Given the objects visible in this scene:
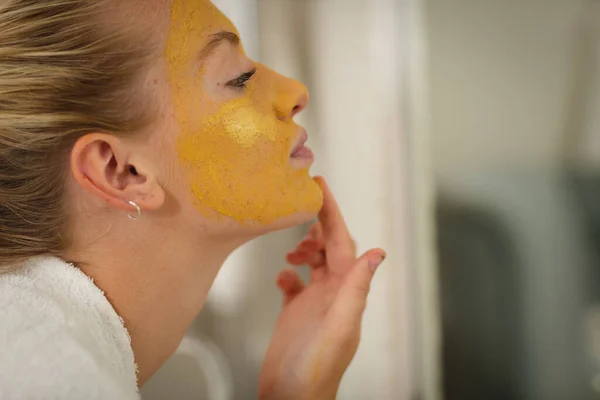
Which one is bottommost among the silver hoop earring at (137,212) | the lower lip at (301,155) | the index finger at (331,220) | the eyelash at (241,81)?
the index finger at (331,220)

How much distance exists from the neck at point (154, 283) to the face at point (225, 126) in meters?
0.07

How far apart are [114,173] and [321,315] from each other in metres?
0.35

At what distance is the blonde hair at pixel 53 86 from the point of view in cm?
61

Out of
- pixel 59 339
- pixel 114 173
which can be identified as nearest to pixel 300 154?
pixel 114 173

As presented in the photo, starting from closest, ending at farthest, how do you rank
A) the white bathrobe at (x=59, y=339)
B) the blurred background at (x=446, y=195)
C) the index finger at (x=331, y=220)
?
the white bathrobe at (x=59, y=339) → the index finger at (x=331, y=220) → the blurred background at (x=446, y=195)

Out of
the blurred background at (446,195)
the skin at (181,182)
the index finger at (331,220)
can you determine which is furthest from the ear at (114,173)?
the blurred background at (446,195)

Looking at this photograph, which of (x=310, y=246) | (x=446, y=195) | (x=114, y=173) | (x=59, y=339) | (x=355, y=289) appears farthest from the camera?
(x=446, y=195)

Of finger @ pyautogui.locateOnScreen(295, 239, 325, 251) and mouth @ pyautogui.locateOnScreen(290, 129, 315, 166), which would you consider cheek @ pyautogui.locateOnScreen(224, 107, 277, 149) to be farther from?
finger @ pyautogui.locateOnScreen(295, 239, 325, 251)

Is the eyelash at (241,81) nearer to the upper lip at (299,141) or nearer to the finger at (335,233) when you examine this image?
the upper lip at (299,141)

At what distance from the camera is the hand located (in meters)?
0.78

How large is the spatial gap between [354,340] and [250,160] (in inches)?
11.4

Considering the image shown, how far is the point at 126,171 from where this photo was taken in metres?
0.66

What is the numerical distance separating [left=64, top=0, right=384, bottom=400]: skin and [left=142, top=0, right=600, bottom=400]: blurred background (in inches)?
10.7

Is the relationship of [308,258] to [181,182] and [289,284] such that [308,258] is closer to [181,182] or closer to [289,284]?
[289,284]
